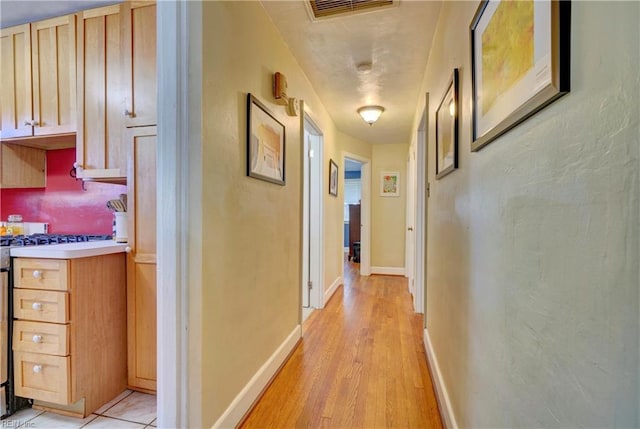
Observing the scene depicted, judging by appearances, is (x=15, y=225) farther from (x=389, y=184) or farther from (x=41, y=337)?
(x=389, y=184)

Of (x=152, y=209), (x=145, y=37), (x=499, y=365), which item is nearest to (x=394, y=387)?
(x=499, y=365)

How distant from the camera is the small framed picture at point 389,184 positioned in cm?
504

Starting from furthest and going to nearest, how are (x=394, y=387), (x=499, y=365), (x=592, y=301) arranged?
1. (x=394, y=387)
2. (x=499, y=365)
3. (x=592, y=301)

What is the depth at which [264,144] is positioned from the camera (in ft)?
5.70

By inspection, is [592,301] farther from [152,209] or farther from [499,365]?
[152,209]

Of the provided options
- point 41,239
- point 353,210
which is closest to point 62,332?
point 41,239

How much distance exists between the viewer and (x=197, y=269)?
1.20m

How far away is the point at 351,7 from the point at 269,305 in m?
1.90

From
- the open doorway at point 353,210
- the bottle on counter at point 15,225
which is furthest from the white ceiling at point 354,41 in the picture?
the open doorway at point 353,210

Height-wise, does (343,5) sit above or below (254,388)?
above

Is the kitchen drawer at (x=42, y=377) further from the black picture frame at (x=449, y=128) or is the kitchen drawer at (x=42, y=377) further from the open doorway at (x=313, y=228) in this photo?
the black picture frame at (x=449, y=128)

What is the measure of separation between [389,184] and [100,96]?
416 centimetres

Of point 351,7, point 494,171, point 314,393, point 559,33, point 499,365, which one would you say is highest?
point 351,7

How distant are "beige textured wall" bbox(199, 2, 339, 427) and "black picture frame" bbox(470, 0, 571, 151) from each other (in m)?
1.05
